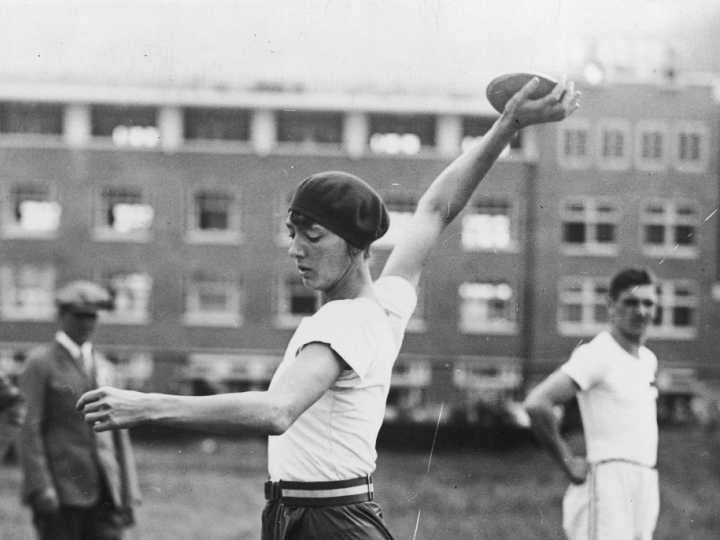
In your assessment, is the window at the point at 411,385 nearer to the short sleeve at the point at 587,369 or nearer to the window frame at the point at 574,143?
the window frame at the point at 574,143

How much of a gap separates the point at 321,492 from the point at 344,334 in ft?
1.24

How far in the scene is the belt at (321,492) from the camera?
7.16ft

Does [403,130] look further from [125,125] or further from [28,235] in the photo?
[28,235]

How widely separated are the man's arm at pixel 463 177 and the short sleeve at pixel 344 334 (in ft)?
1.90

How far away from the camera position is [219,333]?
3441 cm

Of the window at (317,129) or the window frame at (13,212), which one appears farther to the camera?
the window frame at (13,212)

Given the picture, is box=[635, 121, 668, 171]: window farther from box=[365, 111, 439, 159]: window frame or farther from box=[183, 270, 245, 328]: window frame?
box=[183, 270, 245, 328]: window frame

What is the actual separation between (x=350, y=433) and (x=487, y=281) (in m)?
32.9

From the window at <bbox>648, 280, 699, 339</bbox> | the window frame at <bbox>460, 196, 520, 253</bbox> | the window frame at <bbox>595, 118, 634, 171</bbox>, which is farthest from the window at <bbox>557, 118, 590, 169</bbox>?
the window at <bbox>648, 280, 699, 339</bbox>

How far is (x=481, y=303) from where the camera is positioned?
3481 cm

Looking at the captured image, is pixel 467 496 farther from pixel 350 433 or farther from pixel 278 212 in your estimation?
pixel 278 212

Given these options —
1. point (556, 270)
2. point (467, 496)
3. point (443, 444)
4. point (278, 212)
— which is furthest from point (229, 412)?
point (556, 270)

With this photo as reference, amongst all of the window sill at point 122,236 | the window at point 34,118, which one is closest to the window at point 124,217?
the window sill at point 122,236

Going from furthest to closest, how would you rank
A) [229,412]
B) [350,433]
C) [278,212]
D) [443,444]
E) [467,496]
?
1. [278,212]
2. [443,444]
3. [467,496]
4. [350,433]
5. [229,412]
